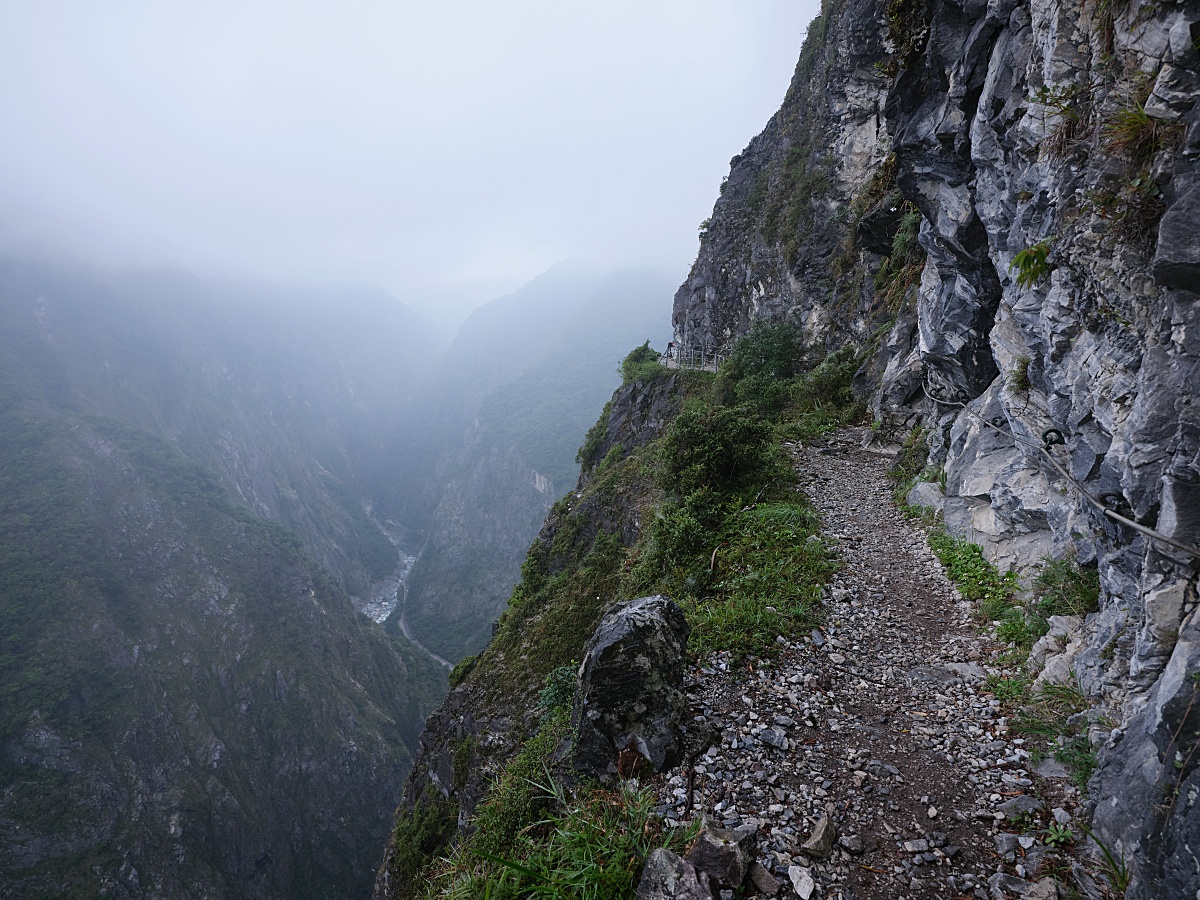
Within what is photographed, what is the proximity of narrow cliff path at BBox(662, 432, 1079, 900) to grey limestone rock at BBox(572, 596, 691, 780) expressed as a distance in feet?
1.14

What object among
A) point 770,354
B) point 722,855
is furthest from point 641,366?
point 722,855

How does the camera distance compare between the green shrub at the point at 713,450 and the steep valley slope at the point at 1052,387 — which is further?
the green shrub at the point at 713,450

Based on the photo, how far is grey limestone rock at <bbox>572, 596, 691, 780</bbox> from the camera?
5.00 metres

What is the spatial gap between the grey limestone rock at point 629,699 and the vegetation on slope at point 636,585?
0.37 m

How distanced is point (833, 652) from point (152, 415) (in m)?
201

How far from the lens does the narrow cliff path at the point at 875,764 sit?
3.79 m

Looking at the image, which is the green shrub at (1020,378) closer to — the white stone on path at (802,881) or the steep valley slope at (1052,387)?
the steep valley slope at (1052,387)

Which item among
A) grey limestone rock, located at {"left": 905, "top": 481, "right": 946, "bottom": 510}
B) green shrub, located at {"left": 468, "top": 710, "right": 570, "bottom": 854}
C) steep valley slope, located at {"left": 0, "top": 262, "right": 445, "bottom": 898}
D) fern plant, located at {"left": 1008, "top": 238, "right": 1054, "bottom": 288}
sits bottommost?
steep valley slope, located at {"left": 0, "top": 262, "right": 445, "bottom": 898}

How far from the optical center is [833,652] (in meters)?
6.53

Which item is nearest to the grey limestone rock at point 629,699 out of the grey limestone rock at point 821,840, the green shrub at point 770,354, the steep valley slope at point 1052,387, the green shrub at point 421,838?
the grey limestone rock at point 821,840

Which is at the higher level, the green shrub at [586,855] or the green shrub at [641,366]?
the green shrub at [641,366]

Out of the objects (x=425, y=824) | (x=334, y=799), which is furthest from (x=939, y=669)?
(x=334, y=799)

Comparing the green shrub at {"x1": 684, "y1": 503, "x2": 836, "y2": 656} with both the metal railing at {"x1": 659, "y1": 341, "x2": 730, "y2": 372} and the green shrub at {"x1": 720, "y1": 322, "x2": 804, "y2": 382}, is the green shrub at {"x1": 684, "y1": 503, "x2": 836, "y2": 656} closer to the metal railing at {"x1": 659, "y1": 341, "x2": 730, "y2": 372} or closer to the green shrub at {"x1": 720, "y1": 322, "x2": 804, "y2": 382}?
the green shrub at {"x1": 720, "y1": 322, "x2": 804, "y2": 382}

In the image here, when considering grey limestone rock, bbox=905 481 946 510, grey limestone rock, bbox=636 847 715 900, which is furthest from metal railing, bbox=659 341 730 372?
grey limestone rock, bbox=636 847 715 900
